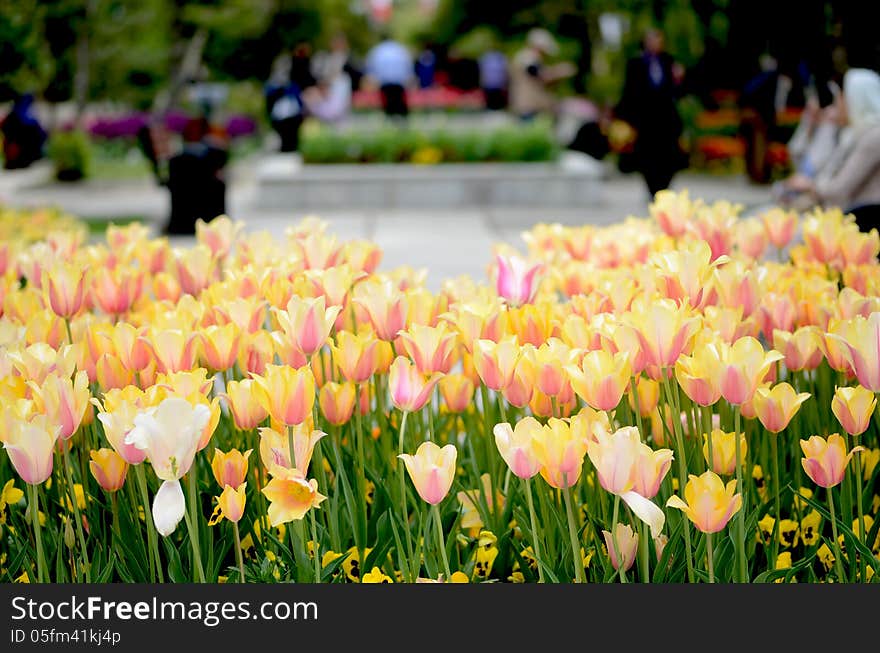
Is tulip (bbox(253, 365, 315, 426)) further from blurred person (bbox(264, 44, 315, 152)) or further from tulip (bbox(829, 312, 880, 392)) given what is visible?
blurred person (bbox(264, 44, 315, 152))

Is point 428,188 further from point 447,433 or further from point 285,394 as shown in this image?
point 285,394

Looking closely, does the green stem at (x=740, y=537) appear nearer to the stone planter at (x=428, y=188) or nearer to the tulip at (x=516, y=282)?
the tulip at (x=516, y=282)

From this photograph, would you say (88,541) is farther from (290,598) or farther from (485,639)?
(485,639)

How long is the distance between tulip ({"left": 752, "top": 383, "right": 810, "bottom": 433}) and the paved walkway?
699 cm

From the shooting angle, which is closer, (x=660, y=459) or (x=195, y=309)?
(x=660, y=459)

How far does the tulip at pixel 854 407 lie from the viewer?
2.33m

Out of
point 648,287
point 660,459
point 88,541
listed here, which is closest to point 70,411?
point 88,541

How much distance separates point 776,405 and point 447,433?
1022 mm

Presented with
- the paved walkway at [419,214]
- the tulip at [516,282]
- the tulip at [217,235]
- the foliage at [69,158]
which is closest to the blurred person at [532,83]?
the paved walkway at [419,214]

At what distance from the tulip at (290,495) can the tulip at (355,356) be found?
0.38 metres

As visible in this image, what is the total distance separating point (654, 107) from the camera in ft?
43.6

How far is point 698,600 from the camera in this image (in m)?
2.07

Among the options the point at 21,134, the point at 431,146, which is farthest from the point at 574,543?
the point at 21,134

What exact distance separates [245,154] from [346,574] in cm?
Result: 2878
